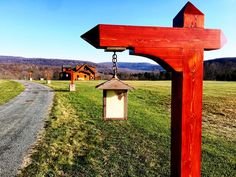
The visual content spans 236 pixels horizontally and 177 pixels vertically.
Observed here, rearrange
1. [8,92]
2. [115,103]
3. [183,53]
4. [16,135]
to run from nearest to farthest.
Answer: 1. [183,53]
2. [115,103]
3. [16,135]
4. [8,92]

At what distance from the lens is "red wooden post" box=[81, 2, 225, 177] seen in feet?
8.91

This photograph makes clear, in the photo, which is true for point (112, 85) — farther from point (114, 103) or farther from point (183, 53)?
point (183, 53)

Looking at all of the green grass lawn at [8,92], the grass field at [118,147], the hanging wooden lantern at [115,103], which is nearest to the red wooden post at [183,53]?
the hanging wooden lantern at [115,103]

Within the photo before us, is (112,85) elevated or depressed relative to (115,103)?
elevated

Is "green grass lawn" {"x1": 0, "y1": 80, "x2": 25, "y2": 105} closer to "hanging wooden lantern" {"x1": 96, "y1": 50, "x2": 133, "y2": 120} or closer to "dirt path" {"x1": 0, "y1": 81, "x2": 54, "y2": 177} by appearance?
"dirt path" {"x1": 0, "y1": 81, "x2": 54, "y2": 177}

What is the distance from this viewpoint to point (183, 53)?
2.76 meters

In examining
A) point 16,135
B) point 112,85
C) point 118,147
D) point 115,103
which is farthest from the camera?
point 16,135

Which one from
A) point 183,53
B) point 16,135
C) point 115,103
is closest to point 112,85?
point 115,103

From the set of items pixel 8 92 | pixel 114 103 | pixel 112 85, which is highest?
pixel 112 85

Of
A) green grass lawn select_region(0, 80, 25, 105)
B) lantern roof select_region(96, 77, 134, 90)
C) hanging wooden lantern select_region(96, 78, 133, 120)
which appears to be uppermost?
lantern roof select_region(96, 77, 134, 90)

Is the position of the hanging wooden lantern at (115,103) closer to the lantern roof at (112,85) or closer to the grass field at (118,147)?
the lantern roof at (112,85)

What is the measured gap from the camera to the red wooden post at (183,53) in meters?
2.72

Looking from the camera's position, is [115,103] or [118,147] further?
[118,147]

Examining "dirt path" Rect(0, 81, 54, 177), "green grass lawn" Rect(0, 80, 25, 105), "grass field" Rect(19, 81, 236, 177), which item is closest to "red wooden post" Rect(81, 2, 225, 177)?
"grass field" Rect(19, 81, 236, 177)
